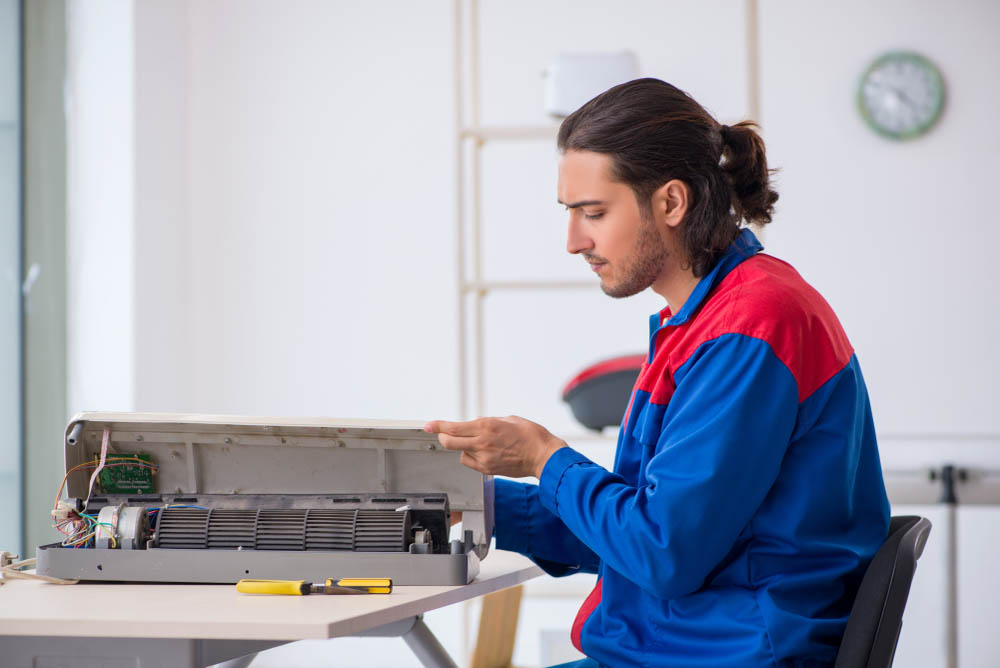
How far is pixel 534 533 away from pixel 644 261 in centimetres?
42

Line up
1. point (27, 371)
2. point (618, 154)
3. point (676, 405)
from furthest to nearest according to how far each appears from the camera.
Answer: point (27, 371) < point (618, 154) < point (676, 405)

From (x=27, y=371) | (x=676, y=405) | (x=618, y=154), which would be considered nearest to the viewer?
(x=676, y=405)

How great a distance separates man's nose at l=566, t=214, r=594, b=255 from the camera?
1.36 meters

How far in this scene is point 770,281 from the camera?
3.92 feet

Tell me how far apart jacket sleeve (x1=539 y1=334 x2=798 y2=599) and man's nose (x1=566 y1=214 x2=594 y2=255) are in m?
0.26

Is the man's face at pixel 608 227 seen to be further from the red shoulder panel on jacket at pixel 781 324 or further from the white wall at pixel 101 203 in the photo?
the white wall at pixel 101 203

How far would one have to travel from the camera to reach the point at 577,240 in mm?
1366

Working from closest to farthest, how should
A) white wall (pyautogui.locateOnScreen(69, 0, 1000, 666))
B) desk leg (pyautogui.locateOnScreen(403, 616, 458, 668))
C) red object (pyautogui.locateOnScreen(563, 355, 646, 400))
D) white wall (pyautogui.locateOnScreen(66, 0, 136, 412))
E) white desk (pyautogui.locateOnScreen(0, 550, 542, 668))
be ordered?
white desk (pyautogui.locateOnScreen(0, 550, 542, 668)) < desk leg (pyautogui.locateOnScreen(403, 616, 458, 668)) < red object (pyautogui.locateOnScreen(563, 355, 646, 400)) < white wall (pyautogui.locateOnScreen(66, 0, 136, 412)) < white wall (pyautogui.locateOnScreen(69, 0, 1000, 666))

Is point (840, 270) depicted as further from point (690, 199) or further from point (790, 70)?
point (690, 199)

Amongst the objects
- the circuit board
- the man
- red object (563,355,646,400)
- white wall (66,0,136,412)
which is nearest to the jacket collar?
the man

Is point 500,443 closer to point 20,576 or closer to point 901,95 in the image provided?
point 20,576

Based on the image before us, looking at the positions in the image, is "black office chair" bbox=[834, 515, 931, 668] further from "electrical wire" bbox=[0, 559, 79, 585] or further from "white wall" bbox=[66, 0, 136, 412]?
"white wall" bbox=[66, 0, 136, 412]

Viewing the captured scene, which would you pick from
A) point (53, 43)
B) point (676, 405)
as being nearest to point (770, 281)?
point (676, 405)

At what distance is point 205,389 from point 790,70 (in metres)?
2.33
